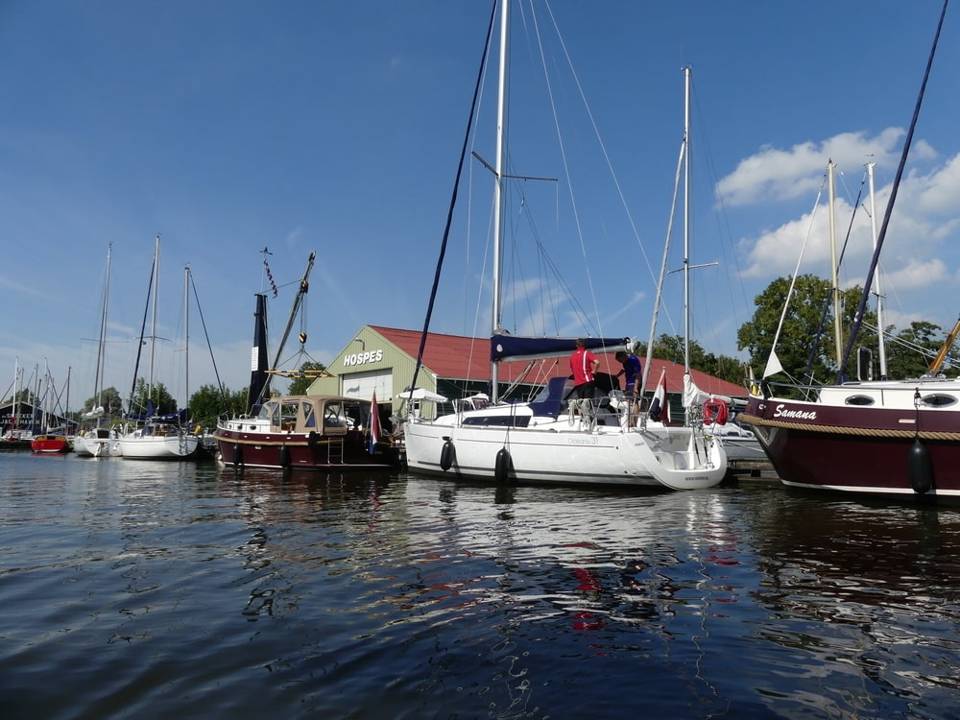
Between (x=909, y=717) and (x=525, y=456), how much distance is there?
519 inches

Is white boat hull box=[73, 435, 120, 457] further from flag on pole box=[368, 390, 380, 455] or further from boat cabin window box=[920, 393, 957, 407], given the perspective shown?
boat cabin window box=[920, 393, 957, 407]

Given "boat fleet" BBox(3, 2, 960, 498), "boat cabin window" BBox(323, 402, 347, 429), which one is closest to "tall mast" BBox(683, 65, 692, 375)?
"boat fleet" BBox(3, 2, 960, 498)

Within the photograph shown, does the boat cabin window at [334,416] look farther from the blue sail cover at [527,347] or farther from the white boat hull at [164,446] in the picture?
the white boat hull at [164,446]

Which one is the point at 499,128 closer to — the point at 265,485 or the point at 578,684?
the point at 265,485

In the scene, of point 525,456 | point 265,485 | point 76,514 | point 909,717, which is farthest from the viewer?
point 265,485

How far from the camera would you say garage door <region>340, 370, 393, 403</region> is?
121ft

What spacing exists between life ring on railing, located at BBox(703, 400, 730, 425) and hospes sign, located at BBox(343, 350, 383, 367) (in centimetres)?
2239

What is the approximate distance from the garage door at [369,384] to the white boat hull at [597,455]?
62.3 ft

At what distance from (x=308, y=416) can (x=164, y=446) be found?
509 inches

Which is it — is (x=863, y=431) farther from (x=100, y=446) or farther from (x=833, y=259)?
(x=100, y=446)

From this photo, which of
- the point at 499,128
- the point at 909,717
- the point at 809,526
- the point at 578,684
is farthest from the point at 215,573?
the point at 499,128

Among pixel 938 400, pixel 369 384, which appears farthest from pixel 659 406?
pixel 369 384

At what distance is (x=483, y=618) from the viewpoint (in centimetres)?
557

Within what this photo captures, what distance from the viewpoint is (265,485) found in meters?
18.9
